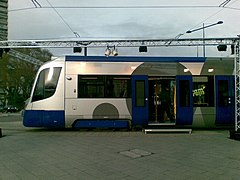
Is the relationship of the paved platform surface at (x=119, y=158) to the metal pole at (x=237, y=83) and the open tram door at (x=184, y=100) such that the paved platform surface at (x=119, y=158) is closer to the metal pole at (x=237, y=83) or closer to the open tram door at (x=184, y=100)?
the metal pole at (x=237, y=83)

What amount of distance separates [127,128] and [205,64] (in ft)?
15.7

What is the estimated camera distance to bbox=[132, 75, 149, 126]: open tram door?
38.6ft

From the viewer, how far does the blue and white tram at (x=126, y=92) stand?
38.4ft

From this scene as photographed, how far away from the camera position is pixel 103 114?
11.7 meters

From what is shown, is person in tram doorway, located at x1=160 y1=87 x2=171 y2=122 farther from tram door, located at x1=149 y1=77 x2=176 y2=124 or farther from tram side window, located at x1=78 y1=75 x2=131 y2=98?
tram side window, located at x1=78 y1=75 x2=131 y2=98

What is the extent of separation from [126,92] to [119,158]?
525 centimetres

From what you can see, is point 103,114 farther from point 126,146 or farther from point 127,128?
point 126,146

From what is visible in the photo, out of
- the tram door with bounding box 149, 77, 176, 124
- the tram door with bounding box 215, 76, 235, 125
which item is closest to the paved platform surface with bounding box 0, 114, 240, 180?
the tram door with bounding box 215, 76, 235, 125

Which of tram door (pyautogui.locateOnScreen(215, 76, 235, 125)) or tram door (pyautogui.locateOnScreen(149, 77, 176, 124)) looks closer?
tram door (pyautogui.locateOnScreen(215, 76, 235, 125))

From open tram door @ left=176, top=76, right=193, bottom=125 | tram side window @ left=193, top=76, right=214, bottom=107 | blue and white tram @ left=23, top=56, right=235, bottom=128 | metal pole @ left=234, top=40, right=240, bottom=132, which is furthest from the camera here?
tram side window @ left=193, top=76, right=214, bottom=107

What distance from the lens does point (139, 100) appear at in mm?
11828

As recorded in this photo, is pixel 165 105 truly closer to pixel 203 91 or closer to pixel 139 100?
pixel 139 100

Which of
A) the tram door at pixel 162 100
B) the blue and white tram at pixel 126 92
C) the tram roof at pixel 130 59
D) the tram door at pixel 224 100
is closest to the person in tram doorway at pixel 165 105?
the tram door at pixel 162 100

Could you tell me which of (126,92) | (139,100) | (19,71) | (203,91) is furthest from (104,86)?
(19,71)
